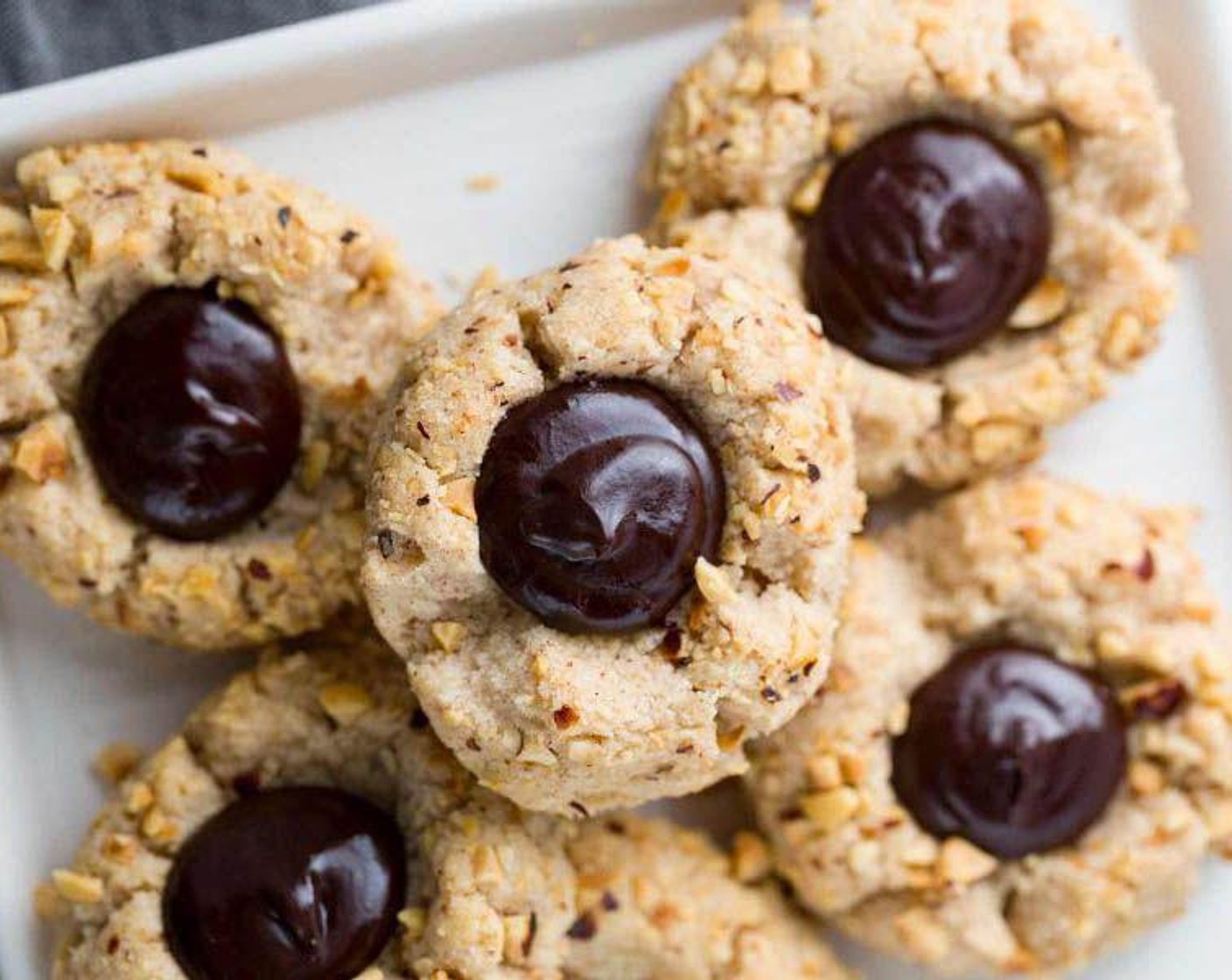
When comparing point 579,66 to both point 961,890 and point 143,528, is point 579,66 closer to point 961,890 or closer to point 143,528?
point 143,528

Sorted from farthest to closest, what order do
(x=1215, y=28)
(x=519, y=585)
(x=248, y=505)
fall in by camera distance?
(x=1215, y=28) → (x=248, y=505) → (x=519, y=585)

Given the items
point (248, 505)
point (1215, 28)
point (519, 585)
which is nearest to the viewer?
point (519, 585)

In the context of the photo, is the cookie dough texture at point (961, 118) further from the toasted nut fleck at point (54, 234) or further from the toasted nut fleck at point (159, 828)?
the toasted nut fleck at point (159, 828)

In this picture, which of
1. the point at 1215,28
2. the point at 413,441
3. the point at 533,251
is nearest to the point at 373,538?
the point at 413,441

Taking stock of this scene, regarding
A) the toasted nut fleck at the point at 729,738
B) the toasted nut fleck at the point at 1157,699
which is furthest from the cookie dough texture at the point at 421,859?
the toasted nut fleck at the point at 1157,699

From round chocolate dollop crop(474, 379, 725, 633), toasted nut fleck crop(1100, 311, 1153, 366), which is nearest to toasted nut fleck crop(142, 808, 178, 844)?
round chocolate dollop crop(474, 379, 725, 633)

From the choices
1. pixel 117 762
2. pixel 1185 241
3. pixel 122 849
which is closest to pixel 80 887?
Answer: pixel 122 849
